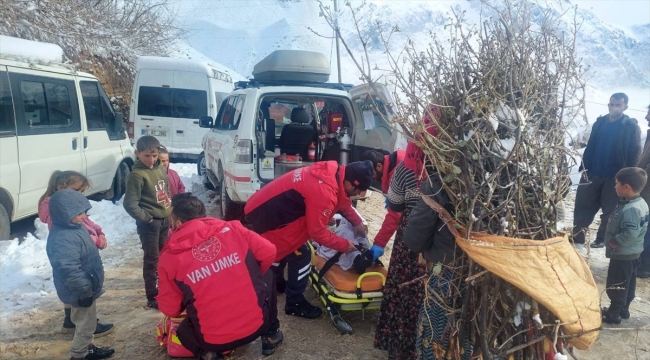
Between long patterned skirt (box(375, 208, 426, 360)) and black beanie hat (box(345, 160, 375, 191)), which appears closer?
long patterned skirt (box(375, 208, 426, 360))

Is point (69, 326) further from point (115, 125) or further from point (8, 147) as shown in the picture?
point (115, 125)

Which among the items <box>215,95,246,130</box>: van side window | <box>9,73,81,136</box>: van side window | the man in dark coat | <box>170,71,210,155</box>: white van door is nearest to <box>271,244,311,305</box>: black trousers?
<box>215,95,246,130</box>: van side window

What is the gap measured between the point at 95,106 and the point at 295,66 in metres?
3.27

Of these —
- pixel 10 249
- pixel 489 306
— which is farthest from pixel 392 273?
pixel 10 249

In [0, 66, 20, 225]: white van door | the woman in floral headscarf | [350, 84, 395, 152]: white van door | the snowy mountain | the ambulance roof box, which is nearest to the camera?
the woman in floral headscarf

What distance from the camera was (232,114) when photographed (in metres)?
6.29

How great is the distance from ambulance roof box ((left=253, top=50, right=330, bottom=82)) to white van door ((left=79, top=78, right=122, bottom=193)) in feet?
9.14

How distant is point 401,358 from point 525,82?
6.18ft

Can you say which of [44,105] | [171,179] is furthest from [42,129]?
[171,179]

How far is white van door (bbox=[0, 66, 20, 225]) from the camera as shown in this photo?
4664 mm

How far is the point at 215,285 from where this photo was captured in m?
2.57

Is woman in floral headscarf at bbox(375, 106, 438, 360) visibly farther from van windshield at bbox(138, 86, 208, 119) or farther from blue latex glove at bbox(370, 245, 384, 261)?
van windshield at bbox(138, 86, 208, 119)

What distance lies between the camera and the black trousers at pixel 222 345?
268 centimetres

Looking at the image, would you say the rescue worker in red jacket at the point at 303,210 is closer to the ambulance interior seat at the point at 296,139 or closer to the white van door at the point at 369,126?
the white van door at the point at 369,126
